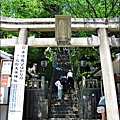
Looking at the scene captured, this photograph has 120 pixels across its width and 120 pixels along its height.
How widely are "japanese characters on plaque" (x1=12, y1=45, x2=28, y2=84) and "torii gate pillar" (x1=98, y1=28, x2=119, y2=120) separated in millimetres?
2773

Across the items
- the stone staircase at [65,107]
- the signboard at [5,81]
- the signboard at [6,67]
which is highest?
the signboard at [6,67]

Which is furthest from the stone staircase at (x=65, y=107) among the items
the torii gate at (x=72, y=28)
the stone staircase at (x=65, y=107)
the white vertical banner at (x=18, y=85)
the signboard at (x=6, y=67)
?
the torii gate at (x=72, y=28)

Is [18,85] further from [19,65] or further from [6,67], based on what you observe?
[6,67]

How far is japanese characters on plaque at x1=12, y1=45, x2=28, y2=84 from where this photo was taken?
588 cm

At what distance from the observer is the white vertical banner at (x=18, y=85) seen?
18.1 ft

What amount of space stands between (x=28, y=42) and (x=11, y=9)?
5.03 meters

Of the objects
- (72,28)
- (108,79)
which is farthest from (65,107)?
(72,28)

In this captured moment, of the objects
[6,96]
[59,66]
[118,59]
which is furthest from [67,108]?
[59,66]

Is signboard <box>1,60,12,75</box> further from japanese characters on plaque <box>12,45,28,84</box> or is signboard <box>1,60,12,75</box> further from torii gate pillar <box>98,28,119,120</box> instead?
torii gate pillar <box>98,28,119,120</box>

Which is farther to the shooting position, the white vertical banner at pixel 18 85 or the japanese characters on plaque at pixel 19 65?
the japanese characters on plaque at pixel 19 65

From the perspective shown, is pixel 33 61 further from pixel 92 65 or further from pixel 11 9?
pixel 11 9

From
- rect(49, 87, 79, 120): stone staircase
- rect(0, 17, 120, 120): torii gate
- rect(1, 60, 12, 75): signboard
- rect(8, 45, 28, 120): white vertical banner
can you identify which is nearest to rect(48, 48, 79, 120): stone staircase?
rect(49, 87, 79, 120): stone staircase

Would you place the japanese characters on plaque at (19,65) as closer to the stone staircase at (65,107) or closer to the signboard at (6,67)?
the signboard at (6,67)

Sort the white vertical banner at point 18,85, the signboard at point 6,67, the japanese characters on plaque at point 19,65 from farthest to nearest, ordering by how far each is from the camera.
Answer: the signboard at point 6,67 < the japanese characters on plaque at point 19,65 < the white vertical banner at point 18,85
